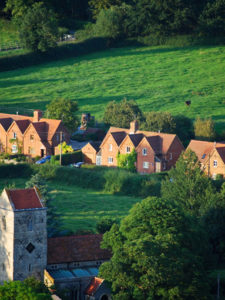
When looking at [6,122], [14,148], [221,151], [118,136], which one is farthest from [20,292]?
[6,122]

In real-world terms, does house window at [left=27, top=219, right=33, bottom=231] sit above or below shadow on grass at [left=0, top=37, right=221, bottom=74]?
below

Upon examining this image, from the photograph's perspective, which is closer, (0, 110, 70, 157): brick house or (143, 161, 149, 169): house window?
(143, 161, 149, 169): house window

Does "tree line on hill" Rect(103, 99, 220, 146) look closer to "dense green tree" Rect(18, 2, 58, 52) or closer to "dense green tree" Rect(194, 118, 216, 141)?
"dense green tree" Rect(194, 118, 216, 141)

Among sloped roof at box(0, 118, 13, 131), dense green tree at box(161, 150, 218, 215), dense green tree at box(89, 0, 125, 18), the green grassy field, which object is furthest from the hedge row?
dense green tree at box(89, 0, 125, 18)

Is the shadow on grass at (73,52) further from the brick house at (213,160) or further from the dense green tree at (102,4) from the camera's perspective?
the brick house at (213,160)

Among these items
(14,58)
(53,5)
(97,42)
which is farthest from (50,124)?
(53,5)

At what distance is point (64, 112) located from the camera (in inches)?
5074

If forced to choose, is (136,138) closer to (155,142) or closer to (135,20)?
(155,142)

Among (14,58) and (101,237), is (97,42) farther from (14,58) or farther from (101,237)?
(101,237)

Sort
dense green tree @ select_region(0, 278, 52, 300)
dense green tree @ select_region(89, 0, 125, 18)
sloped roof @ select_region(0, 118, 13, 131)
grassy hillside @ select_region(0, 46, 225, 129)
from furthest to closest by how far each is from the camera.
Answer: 1. dense green tree @ select_region(89, 0, 125, 18)
2. grassy hillside @ select_region(0, 46, 225, 129)
3. sloped roof @ select_region(0, 118, 13, 131)
4. dense green tree @ select_region(0, 278, 52, 300)

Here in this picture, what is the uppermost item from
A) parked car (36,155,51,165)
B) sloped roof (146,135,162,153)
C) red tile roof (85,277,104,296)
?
sloped roof (146,135,162,153)

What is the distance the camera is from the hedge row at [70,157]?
384ft

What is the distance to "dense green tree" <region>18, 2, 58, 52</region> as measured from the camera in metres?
159

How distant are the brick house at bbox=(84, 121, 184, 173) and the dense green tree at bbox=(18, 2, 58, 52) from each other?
45.8 meters
